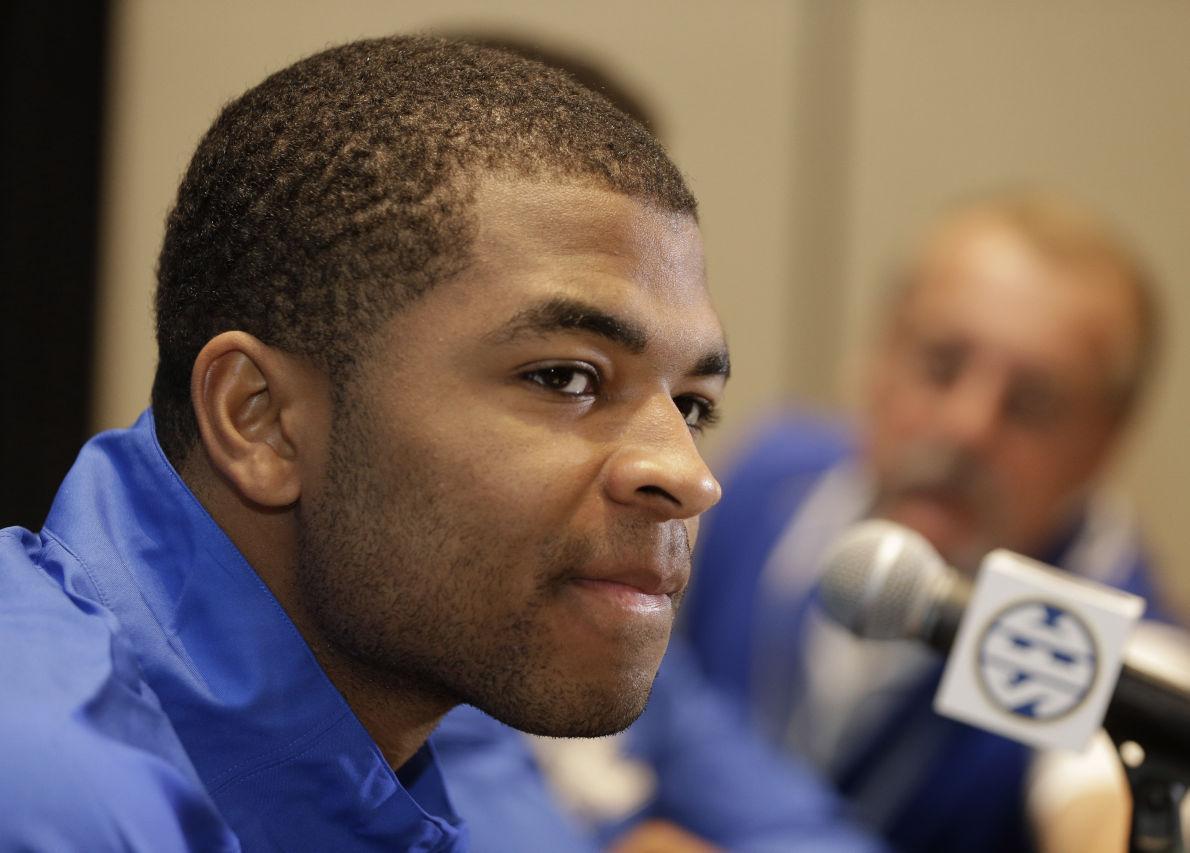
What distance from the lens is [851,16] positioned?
2.44m

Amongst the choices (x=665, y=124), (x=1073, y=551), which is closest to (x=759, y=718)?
(x=1073, y=551)

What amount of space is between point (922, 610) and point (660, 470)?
0.27 meters

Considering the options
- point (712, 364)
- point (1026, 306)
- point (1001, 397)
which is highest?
point (712, 364)

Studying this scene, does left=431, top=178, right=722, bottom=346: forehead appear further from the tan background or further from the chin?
the tan background

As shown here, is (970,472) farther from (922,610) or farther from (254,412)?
(254,412)

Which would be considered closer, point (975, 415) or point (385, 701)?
point (385, 701)

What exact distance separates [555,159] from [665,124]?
1.64 metres

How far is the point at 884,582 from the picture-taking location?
0.93 m

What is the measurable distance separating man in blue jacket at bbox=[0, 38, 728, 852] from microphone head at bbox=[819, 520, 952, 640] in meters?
0.20

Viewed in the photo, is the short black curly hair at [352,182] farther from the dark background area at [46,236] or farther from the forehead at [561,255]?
the dark background area at [46,236]

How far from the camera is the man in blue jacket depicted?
2.41 ft

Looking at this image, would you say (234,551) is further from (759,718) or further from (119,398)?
(119,398)

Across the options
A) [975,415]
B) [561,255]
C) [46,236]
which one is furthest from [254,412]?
[46,236]

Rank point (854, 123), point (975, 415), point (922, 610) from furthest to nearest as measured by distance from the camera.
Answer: point (854, 123), point (975, 415), point (922, 610)
